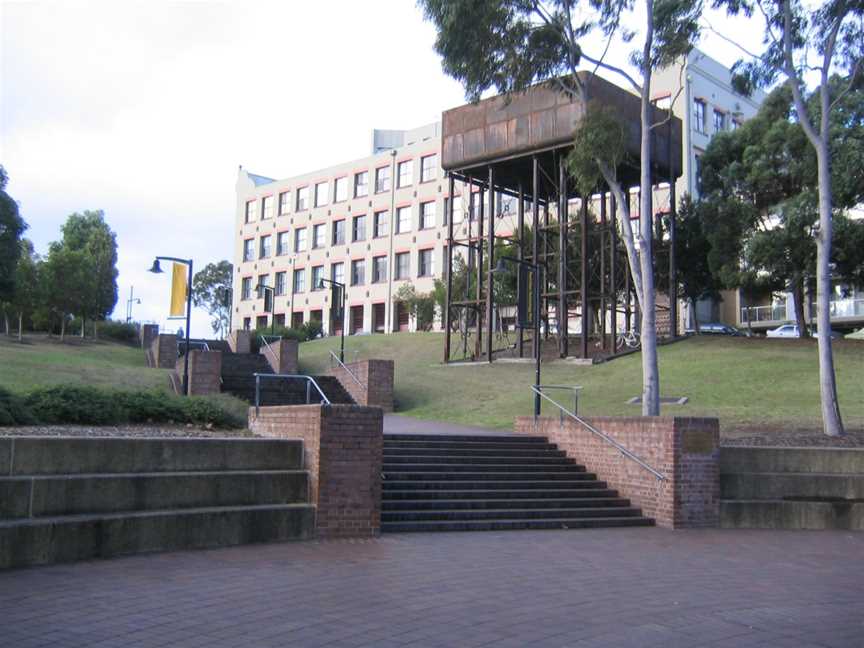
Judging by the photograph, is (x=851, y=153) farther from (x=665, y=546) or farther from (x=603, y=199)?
(x=665, y=546)

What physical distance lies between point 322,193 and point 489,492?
57.9 metres

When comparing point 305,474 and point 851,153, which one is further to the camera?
point 851,153

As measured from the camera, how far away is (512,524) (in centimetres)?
1152

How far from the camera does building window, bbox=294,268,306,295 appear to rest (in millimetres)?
68062

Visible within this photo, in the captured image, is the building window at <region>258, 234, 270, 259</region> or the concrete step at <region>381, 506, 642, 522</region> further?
the building window at <region>258, 234, 270, 259</region>

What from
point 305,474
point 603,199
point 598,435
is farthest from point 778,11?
point 603,199

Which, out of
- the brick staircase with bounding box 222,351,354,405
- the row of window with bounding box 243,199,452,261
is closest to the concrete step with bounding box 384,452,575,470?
the brick staircase with bounding box 222,351,354,405

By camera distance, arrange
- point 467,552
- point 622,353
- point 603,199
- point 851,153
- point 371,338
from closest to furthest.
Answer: point 467,552
point 851,153
point 622,353
point 603,199
point 371,338

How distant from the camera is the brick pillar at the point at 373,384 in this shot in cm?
2181

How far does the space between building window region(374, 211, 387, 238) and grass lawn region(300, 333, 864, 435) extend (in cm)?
3007

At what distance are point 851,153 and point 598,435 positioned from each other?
18.5 meters

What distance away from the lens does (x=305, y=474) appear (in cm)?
1036

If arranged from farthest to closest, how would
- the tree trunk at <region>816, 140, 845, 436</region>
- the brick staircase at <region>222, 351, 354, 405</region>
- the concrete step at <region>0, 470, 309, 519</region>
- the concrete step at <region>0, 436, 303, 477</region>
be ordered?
the brick staircase at <region>222, 351, 354, 405</region>
the tree trunk at <region>816, 140, 845, 436</region>
the concrete step at <region>0, 436, 303, 477</region>
the concrete step at <region>0, 470, 309, 519</region>

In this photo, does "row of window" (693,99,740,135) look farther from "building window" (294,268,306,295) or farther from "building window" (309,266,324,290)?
"building window" (294,268,306,295)
